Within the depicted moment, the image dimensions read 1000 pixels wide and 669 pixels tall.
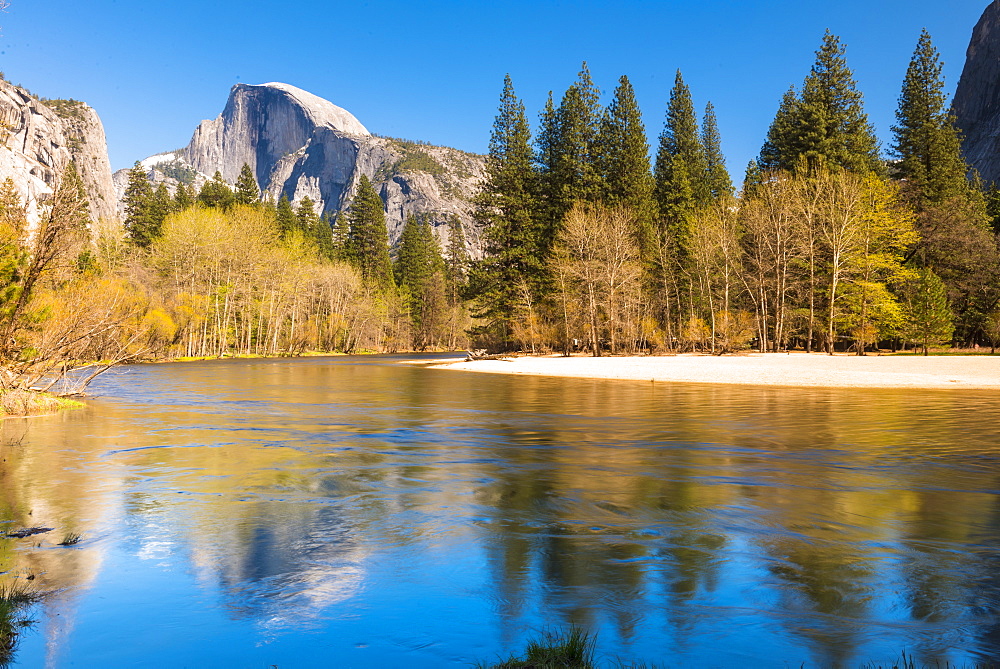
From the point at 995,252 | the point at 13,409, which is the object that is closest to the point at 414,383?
the point at 13,409

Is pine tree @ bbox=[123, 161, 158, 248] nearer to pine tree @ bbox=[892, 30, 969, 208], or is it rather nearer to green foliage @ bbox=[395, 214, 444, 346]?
green foliage @ bbox=[395, 214, 444, 346]

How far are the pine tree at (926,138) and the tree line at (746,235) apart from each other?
6.2 inches

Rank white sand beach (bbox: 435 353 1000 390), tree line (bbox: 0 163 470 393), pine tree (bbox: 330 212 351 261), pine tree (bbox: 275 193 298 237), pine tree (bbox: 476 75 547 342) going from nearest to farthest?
tree line (bbox: 0 163 470 393)
white sand beach (bbox: 435 353 1000 390)
pine tree (bbox: 476 75 547 342)
pine tree (bbox: 275 193 298 237)
pine tree (bbox: 330 212 351 261)

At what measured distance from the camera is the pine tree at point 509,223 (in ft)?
211

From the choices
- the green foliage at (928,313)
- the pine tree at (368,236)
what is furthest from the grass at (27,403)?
the pine tree at (368,236)

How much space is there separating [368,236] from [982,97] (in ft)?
377

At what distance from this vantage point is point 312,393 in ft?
96.9

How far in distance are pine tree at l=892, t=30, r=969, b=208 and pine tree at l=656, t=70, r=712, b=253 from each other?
706 inches

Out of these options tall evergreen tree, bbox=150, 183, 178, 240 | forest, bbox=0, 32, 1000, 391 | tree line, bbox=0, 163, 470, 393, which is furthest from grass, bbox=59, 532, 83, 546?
tall evergreen tree, bbox=150, 183, 178, 240

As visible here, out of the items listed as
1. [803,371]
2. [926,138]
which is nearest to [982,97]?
[926,138]

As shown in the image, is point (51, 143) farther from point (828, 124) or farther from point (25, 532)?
point (25, 532)

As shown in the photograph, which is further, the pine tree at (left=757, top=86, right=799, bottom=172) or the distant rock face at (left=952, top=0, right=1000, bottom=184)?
the distant rock face at (left=952, top=0, right=1000, bottom=184)

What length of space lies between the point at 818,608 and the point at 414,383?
101 feet

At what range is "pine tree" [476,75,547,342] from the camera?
211 ft
